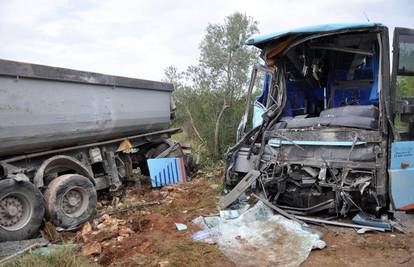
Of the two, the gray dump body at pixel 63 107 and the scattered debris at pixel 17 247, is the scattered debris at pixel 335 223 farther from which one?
the gray dump body at pixel 63 107

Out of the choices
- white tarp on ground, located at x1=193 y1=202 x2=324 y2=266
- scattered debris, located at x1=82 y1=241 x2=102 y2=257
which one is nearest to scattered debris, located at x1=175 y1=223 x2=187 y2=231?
white tarp on ground, located at x1=193 y1=202 x2=324 y2=266

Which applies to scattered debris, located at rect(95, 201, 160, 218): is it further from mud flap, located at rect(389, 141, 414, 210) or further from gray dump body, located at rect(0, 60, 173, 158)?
mud flap, located at rect(389, 141, 414, 210)

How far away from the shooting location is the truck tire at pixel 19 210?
14.4 ft

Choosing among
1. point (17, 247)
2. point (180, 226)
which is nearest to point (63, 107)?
point (17, 247)

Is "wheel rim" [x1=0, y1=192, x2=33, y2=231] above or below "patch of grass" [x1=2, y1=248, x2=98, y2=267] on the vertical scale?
above

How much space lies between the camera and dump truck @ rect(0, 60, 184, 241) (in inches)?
179

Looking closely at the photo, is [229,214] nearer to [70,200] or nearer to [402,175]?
[402,175]

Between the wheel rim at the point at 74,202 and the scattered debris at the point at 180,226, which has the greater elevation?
the wheel rim at the point at 74,202

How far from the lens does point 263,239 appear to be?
406cm

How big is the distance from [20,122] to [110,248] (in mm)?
2052

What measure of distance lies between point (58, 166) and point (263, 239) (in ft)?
10.7

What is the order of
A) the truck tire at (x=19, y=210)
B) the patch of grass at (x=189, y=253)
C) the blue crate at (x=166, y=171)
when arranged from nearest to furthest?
the patch of grass at (x=189, y=253) → the truck tire at (x=19, y=210) → the blue crate at (x=166, y=171)

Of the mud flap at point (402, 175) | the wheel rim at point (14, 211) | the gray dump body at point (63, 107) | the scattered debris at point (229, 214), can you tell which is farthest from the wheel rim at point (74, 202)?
the mud flap at point (402, 175)

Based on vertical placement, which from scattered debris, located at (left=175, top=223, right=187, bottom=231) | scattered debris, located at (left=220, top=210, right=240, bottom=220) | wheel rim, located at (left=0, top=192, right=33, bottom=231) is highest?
wheel rim, located at (left=0, top=192, right=33, bottom=231)
